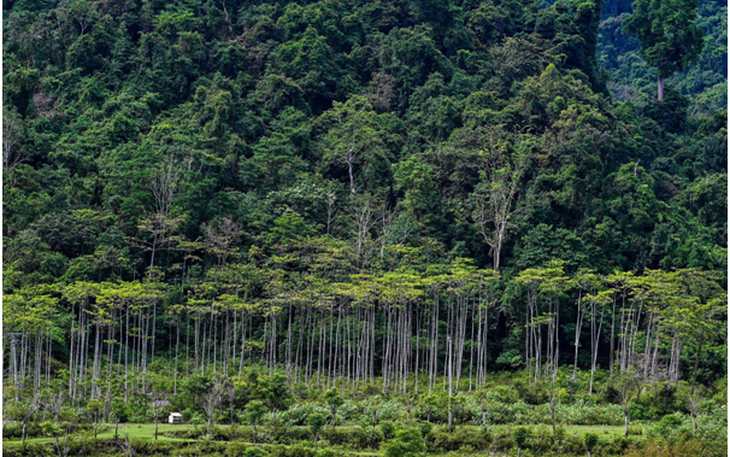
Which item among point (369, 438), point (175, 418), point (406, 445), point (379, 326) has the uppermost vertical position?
point (379, 326)

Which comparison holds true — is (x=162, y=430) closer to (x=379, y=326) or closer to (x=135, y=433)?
(x=135, y=433)

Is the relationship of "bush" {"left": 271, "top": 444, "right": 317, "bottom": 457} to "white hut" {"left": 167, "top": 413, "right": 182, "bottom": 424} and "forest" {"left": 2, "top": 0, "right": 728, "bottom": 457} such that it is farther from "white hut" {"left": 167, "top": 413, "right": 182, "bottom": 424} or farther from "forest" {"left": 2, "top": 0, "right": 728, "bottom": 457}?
"white hut" {"left": 167, "top": 413, "right": 182, "bottom": 424}

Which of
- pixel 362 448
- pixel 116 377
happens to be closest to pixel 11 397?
pixel 116 377

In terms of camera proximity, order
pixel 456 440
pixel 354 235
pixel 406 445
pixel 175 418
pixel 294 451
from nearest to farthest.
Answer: pixel 406 445 → pixel 294 451 → pixel 456 440 → pixel 175 418 → pixel 354 235

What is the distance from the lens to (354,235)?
144 feet

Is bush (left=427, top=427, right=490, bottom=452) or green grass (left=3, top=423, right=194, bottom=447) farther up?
bush (left=427, top=427, right=490, bottom=452)

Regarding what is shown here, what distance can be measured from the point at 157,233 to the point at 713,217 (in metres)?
28.7

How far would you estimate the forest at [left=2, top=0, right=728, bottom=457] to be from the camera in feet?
97.8

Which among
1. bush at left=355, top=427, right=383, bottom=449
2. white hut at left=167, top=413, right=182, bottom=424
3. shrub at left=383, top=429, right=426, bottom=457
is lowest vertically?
white hut at left=167, top=413, right=182, bottom=424

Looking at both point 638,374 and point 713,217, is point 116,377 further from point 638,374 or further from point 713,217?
point 713,217

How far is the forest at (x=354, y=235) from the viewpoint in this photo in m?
29.8

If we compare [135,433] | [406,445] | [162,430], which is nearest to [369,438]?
[406,445]

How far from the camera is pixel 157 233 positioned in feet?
136

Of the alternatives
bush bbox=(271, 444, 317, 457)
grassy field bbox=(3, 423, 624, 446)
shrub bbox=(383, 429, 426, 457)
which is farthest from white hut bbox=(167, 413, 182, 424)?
shrub bbox=(383, 429, 426, 457)
